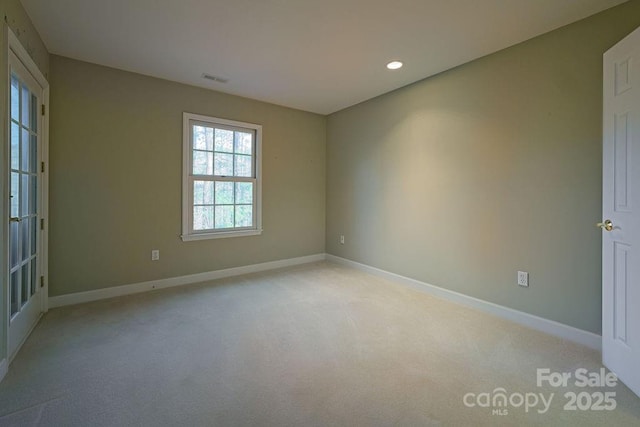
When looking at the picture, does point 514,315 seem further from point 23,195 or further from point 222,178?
point 23,195

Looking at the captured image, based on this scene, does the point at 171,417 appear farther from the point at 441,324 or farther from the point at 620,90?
the point at 620,90

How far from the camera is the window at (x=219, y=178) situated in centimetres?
380

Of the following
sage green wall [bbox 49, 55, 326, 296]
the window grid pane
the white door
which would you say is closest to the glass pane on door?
sage green wall [bbox 49, 55, 326, 296]

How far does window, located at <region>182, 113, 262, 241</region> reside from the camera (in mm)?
3803

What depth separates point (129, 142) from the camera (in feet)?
11.1

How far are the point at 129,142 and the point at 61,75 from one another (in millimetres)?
820

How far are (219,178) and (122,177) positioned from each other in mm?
1103

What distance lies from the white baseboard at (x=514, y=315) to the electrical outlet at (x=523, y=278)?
259mm

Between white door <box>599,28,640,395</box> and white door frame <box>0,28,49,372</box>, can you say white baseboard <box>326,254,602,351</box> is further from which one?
white door frame <box>0,28,49,372</box>

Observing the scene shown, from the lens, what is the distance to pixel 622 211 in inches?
71.1

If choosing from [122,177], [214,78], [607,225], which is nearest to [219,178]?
[122,177]

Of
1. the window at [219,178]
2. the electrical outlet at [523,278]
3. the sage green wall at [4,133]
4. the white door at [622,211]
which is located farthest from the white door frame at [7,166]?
the electrical outlet at [523,278]

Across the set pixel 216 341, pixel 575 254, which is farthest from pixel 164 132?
pixel 575 254

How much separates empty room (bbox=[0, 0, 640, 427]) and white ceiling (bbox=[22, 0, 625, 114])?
0.08ft
